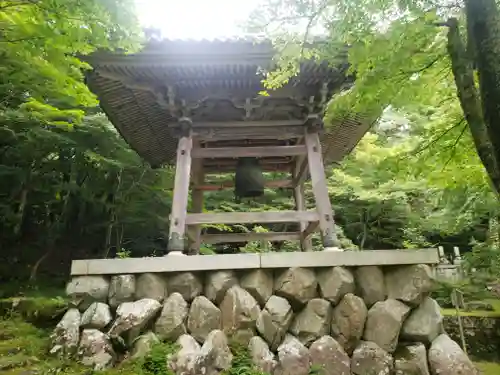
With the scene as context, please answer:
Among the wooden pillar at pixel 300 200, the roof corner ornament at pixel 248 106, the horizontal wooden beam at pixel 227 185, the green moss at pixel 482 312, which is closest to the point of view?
the roof corner ornament at pixel 248 106

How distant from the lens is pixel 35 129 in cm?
871

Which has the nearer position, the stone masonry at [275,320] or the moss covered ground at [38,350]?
the moss covered ground at [38,350]

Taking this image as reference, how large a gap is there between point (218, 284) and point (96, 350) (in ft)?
4.67

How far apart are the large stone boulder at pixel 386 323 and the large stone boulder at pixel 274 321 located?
2.99 feet

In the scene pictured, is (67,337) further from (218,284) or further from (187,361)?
(218,284)

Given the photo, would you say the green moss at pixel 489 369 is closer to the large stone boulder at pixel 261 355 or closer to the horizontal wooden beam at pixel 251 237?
the horizontal wooden beam at pixel 251 237

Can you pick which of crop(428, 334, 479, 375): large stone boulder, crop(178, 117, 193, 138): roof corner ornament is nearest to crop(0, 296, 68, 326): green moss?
crop(178, 117, 193, 138): roof corner ornament

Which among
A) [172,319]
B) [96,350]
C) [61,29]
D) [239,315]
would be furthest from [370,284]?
[61,29]

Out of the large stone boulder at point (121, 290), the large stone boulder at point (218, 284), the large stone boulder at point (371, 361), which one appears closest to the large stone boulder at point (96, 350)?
the large stone boulder at point (121, 290)

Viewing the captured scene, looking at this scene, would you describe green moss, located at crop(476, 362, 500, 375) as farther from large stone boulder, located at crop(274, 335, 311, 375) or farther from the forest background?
large stone boulder, located at crop(274, 335, 311, 375)

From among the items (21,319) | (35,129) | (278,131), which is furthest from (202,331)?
(35,129)

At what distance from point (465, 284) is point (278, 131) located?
27.8ft

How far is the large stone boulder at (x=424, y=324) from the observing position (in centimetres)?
404

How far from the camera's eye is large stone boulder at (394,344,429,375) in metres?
3.85
